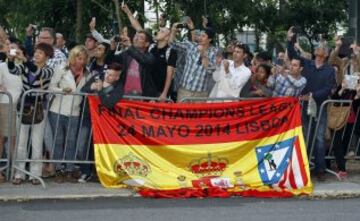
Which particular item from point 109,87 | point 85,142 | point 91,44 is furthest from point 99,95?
point 91,44

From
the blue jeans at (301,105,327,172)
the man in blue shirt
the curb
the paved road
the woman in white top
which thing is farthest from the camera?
the blue jeans at (301,105,327,172)

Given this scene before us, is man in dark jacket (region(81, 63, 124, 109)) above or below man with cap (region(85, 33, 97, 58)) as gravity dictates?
below

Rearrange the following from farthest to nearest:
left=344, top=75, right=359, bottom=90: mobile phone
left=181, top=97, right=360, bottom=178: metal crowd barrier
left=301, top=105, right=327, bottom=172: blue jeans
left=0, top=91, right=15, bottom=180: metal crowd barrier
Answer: left=344, top=75, right=359, bottom=90: mobile phone
left=301, top=105, right=327, bottom=172: blue jeans
left=181, top=97, right=360, bottom=178: metal crowd barrier
left=0, top=91, right=15, bottom=180: metal crowd barrier

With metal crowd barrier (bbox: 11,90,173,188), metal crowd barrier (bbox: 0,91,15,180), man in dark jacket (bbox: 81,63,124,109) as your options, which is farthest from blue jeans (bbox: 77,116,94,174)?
metal crowd barrier (bbox: 0,91,15,180)

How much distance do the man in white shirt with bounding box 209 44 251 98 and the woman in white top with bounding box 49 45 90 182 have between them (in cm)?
189

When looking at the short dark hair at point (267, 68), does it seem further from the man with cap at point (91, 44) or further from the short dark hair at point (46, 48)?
the short dark hair at point (46, 48)

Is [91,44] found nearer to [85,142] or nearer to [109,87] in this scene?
[109,87]

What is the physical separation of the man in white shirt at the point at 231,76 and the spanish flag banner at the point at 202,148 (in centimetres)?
41

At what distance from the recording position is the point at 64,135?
33.0ft

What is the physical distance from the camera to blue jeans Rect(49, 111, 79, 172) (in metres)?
9.95

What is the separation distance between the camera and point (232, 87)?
10.3 meters

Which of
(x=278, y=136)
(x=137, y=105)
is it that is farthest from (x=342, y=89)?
(x=137, y=105)

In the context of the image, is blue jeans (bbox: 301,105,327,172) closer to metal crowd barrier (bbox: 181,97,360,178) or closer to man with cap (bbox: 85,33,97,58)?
metal crowd barrier (bbox: 181,97,360,178)

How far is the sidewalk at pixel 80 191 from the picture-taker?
29.8ft
